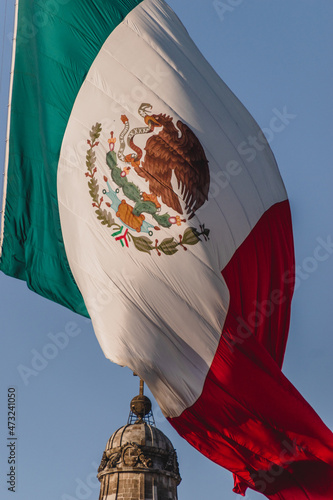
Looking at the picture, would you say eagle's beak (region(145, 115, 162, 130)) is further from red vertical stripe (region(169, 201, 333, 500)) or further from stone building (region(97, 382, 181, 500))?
stone building (region(97, 382, 181, 500))

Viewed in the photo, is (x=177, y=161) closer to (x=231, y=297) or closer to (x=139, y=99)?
(x=139, y=99)

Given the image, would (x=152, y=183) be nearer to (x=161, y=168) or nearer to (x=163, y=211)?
(x=161, y=168)

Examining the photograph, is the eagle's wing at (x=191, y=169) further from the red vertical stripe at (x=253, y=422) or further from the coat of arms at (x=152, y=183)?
the red vertical stripe at (x=253, y=422)

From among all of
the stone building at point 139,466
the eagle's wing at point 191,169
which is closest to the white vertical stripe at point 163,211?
the eagle's wing at point 191,169

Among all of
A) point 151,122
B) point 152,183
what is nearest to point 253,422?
point 152,183

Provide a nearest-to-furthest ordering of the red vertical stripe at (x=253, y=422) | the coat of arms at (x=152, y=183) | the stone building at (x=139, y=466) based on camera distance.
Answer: the red vertical stripe at (x=253, y=422) < the coat of arms at (x=152, y=183) < the stone building at (x=139, y=466)

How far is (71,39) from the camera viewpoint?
675 inches

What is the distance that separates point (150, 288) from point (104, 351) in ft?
4.63

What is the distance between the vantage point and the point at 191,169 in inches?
648

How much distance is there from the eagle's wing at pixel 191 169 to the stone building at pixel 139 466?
18.3 metres

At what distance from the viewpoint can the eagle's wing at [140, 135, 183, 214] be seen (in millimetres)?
16094

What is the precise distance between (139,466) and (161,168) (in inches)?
780

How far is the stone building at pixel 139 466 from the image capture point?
33000mm

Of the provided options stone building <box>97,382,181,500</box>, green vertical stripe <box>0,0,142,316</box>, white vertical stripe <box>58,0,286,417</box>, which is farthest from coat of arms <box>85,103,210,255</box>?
stone building <box>97,382,181,500</box>
